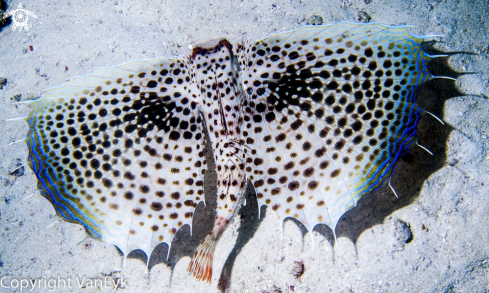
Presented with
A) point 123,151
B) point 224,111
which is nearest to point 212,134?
point 224,111

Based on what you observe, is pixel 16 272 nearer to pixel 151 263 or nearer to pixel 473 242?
pixel 151 263

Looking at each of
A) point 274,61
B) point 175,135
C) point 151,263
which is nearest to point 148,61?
point 175,135

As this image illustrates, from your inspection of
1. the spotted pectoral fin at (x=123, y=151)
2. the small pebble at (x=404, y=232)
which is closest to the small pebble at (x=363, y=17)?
the spotted pectoral fin at (x=123, y=151)

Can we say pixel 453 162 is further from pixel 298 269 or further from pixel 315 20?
pixel 315 20

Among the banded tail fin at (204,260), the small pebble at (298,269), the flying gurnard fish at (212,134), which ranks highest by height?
the flying gurnard fish at (212,134)

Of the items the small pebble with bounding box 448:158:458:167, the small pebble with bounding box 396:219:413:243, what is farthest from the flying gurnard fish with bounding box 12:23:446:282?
the small pebble with bounding box 448:158:458:167

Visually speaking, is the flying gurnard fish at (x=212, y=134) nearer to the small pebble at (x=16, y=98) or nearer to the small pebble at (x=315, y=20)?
the small pebble at (x=315, y=20)
